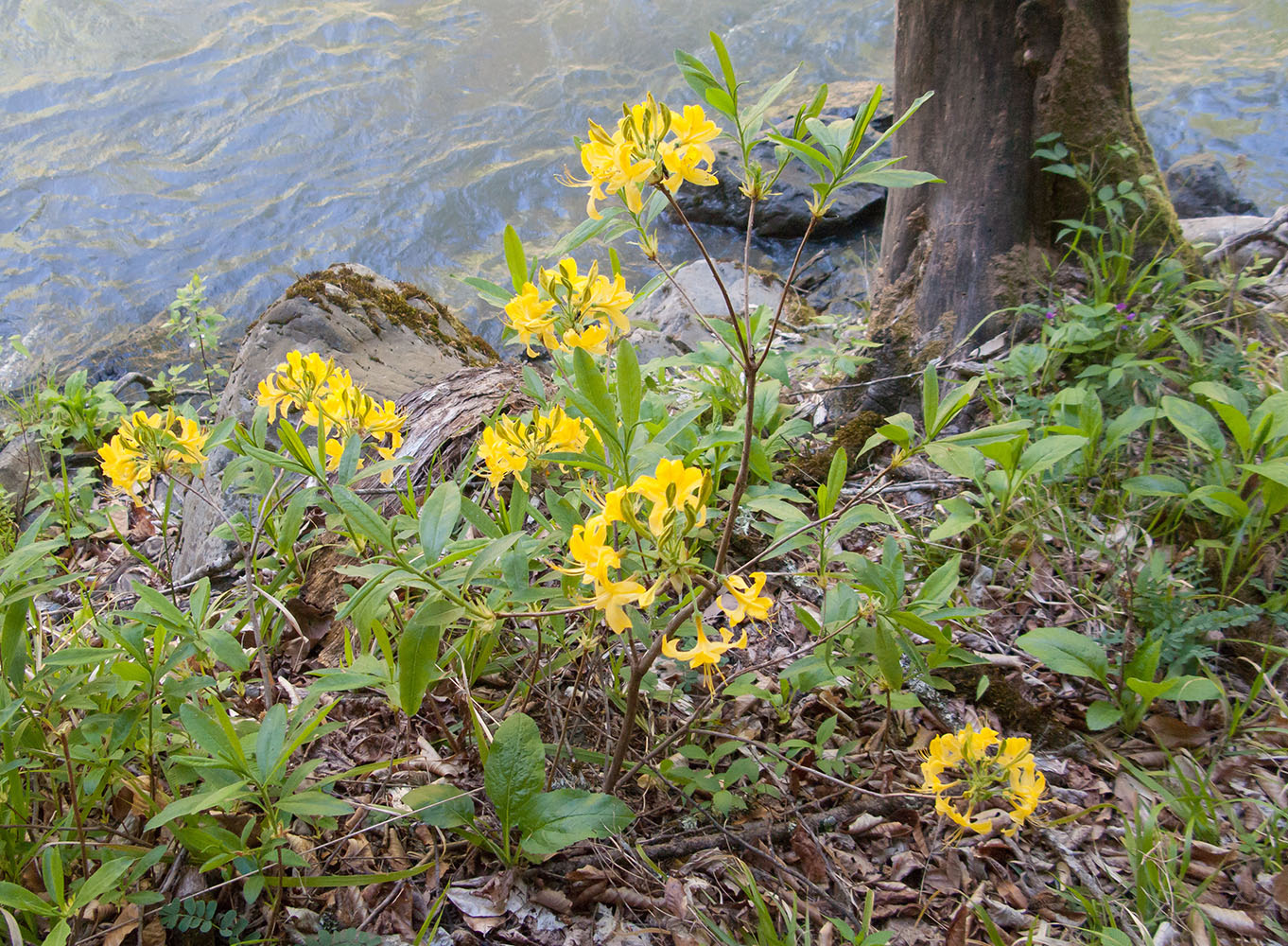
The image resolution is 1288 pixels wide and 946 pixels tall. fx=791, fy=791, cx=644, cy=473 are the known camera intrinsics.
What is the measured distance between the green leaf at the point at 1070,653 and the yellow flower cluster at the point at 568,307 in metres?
1.17

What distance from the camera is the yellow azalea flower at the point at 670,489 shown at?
0.98m

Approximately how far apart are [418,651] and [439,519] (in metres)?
0.20

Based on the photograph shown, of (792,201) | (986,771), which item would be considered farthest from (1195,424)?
(792,201)

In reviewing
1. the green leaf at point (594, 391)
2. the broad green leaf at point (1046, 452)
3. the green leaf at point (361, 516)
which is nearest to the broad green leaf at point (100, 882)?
the green leaf at point (361, 516)

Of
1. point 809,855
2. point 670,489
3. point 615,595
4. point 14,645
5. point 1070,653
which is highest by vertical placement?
point 670,489

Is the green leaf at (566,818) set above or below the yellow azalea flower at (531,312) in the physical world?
below

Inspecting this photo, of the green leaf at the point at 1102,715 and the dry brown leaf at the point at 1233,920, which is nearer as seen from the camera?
the dry brown leaf at the point at 1233,920

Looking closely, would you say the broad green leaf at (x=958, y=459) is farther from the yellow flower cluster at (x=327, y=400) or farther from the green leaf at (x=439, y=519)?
the yellow flower cluster at (x=327, y=400)

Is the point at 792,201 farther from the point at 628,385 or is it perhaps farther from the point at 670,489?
the point at 670,489

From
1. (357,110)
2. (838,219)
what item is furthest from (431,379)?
(357,110)

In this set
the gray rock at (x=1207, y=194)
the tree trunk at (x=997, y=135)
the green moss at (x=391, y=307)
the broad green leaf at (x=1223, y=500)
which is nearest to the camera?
the broad green leaf at (x=1223, y=500)

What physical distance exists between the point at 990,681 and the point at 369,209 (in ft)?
24.6

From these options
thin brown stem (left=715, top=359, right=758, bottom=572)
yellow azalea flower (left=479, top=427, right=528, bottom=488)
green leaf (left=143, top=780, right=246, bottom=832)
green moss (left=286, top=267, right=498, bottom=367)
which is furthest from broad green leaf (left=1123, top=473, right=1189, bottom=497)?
green moss (left=286, top=267, right=498, bottom=367)

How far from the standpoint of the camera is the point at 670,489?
0.98 metres
